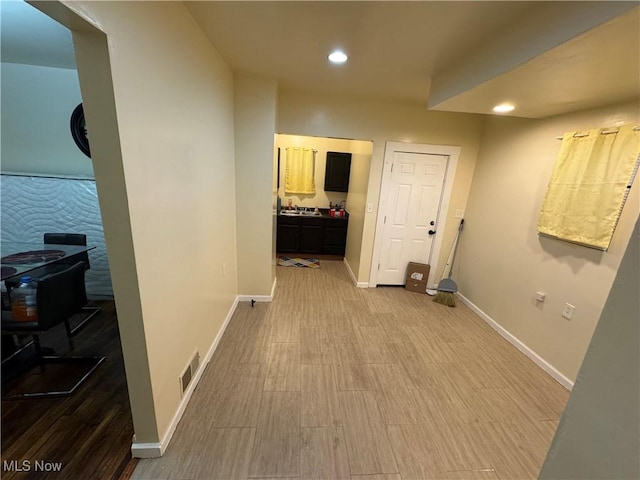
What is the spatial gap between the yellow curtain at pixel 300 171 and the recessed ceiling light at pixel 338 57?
10.0ft

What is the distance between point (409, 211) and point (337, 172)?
2.02m

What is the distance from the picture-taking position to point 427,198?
3.58 metres

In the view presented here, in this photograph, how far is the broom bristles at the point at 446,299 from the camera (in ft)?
11.1

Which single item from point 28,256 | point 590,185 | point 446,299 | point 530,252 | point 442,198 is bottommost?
point 446,299

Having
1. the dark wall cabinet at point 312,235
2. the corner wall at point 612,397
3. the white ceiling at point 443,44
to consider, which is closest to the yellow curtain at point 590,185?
the white ceiling at point 443,44

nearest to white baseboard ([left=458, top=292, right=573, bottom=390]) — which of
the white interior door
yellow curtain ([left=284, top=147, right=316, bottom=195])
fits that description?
the white interior door

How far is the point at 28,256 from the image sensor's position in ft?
6.97

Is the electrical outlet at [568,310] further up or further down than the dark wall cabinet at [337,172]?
further down

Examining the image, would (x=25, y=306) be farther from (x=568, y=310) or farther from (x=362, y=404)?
(x=568, y=310)

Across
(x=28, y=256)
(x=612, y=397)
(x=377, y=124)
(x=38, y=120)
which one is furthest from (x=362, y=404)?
(x=38, y=120)

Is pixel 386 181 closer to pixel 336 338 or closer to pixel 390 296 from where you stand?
pixel 390 296

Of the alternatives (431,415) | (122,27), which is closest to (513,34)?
(122,27)

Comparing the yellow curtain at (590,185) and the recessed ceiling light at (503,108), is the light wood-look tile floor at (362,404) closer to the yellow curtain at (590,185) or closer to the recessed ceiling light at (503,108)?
the yellow curtain at (590,185)

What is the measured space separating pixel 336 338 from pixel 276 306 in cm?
93
